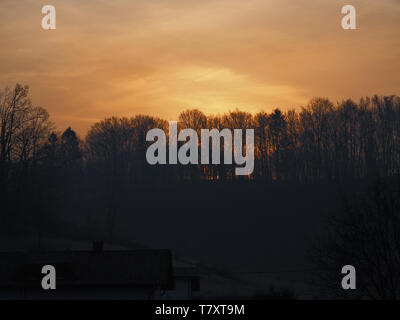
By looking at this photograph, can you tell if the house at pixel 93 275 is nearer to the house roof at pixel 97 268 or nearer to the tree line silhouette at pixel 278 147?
the house roof at pixel 97 268

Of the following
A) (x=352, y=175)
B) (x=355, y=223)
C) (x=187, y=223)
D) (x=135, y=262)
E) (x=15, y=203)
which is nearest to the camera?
(x=355, y=223)

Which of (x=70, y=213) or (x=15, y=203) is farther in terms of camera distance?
(x=70, y=213)

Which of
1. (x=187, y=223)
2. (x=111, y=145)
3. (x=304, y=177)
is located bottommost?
(x=187, y=223)

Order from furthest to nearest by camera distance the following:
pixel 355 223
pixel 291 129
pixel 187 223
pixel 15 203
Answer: pixel 291 129, pixel 187 223, pixel 15 203, pixel 355 223

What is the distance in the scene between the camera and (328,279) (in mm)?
25438

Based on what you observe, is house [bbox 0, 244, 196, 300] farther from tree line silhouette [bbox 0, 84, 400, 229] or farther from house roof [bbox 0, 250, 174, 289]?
tree line silhouette [bbox 0, 84, 400, 229]

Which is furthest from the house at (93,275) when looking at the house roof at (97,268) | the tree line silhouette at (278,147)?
the tree line silhouette at (278,147)

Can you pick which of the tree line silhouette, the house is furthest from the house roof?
the tree line silhouette

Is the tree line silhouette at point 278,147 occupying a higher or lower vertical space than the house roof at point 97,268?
higher

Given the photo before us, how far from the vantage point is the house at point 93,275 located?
32969 mm

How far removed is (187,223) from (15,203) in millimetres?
29622

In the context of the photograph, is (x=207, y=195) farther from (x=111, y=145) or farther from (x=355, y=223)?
(x=355, y=223)

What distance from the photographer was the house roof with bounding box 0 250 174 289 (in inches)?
1298

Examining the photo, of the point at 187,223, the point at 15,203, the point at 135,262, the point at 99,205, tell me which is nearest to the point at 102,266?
the point at 135,262
